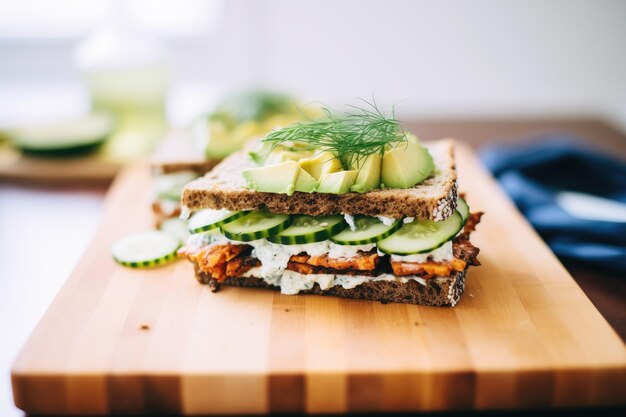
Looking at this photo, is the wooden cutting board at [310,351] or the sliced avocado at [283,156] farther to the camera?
the sliced avocado at [283,156]

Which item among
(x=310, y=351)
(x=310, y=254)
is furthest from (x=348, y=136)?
(x=310, y=351)

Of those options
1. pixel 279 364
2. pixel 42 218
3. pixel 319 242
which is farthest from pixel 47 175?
pixel 279 364

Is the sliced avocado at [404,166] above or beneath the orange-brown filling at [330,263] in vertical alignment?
above

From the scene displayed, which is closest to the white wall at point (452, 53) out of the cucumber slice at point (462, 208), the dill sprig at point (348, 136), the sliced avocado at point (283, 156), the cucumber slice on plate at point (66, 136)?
the cucumber slice on plate at point (66, 136)

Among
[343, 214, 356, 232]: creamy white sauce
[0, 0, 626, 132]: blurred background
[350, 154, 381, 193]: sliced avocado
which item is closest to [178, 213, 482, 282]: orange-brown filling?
[343, 214, 356, 232]: creamy white sauce

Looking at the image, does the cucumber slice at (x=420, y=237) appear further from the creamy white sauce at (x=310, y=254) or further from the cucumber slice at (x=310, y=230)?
the cucumber slice at (x=310, y=230)

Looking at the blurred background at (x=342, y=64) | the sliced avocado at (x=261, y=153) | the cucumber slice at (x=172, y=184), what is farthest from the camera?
the blurred background at (x=342, y=64)

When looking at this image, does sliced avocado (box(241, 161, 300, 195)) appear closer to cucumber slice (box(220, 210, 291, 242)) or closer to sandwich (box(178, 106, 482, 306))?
sandwich (box(178, 106, 482, 306))
